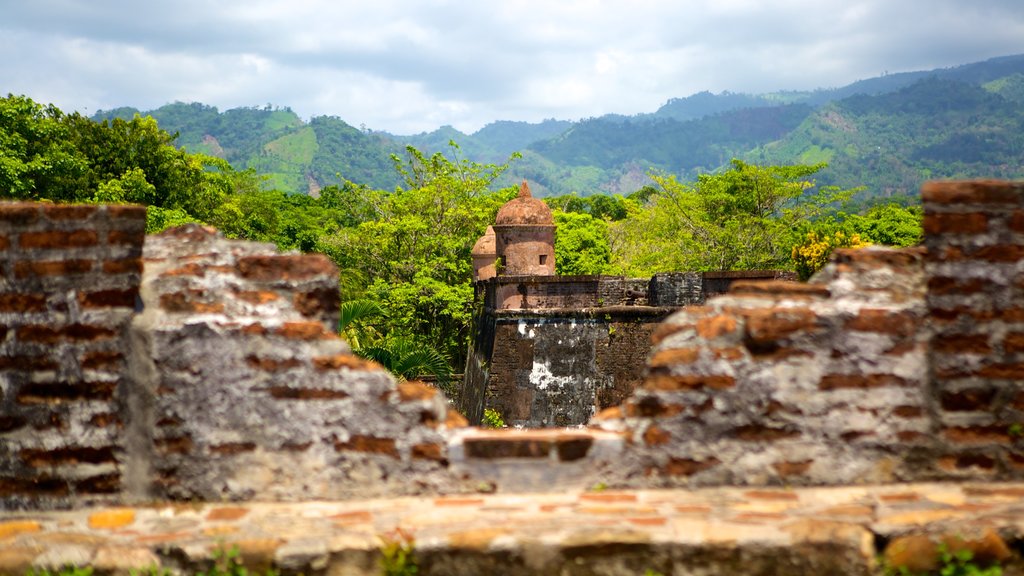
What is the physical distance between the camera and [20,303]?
3598 mm

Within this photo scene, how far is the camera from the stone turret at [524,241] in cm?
2497

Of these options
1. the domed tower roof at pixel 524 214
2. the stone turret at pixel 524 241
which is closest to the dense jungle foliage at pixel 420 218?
the stone turret at pixel 524 241

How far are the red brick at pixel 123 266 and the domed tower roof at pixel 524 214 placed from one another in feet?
70.3

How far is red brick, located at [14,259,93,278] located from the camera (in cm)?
360

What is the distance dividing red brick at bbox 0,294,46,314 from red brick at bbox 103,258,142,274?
29 cm

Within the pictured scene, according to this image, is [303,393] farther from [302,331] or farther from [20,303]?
[20,303]

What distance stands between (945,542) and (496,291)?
17.3m

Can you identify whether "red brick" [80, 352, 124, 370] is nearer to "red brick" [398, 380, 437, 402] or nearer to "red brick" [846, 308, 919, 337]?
"red brick" [398, 380, 437, 402]

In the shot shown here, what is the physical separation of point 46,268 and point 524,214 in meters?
21.7

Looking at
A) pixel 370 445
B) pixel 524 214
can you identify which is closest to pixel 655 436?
pixel 370 445

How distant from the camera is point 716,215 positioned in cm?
3812

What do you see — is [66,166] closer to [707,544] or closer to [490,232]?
[490,232]

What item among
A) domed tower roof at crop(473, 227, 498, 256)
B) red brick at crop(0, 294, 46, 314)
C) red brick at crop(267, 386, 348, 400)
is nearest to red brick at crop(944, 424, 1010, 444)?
red brick at crop(267, 386, 348, 400)

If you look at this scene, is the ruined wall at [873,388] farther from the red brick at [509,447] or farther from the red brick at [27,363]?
A: the red brick at [27,363]
